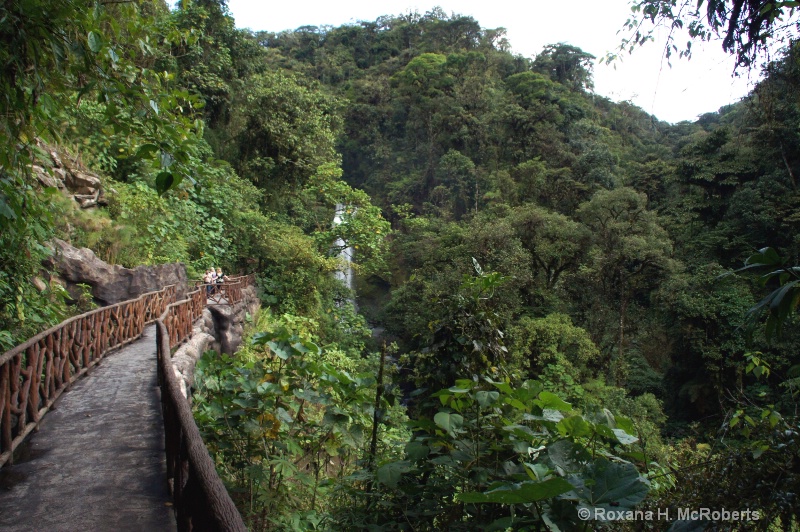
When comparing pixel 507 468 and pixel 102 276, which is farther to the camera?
pixel 102 276

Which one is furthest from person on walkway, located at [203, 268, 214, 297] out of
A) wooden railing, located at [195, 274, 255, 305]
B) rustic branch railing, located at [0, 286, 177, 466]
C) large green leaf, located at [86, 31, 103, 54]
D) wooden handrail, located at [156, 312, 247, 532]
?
large green leaf, located at [86, 31, 103, 54]

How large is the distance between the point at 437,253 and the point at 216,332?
423 inches

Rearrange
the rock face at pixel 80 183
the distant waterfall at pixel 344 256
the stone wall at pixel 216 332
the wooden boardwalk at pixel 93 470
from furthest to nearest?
the distant waterfall at pixel 344 256 < the rock face at pixel 80 183 < the stone wall at pixel 216 332 < the wooden boardwalk at pixel 93 470

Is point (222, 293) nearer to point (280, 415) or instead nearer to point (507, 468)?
point (280, 415)

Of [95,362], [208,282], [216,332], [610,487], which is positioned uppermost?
[208,282]

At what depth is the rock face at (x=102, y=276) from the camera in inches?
360

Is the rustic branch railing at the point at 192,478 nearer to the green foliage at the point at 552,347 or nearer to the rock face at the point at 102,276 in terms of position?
the rock face at the point at 102,276

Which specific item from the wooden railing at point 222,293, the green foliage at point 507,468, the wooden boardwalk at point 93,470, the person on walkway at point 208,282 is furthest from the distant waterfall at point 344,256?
the green foliage at point 507,468

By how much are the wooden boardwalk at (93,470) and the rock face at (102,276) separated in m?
4.53

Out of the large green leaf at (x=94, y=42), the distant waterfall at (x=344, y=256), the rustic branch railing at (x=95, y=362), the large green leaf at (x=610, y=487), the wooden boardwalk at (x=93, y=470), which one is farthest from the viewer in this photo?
the distant waterfall at (x=344, y=256)

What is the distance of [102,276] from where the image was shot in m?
9.84

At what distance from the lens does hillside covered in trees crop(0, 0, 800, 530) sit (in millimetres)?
2273

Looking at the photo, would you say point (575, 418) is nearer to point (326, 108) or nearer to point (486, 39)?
point (326, 108)

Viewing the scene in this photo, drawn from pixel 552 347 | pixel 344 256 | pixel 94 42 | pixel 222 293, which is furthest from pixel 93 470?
pixel 344 256
